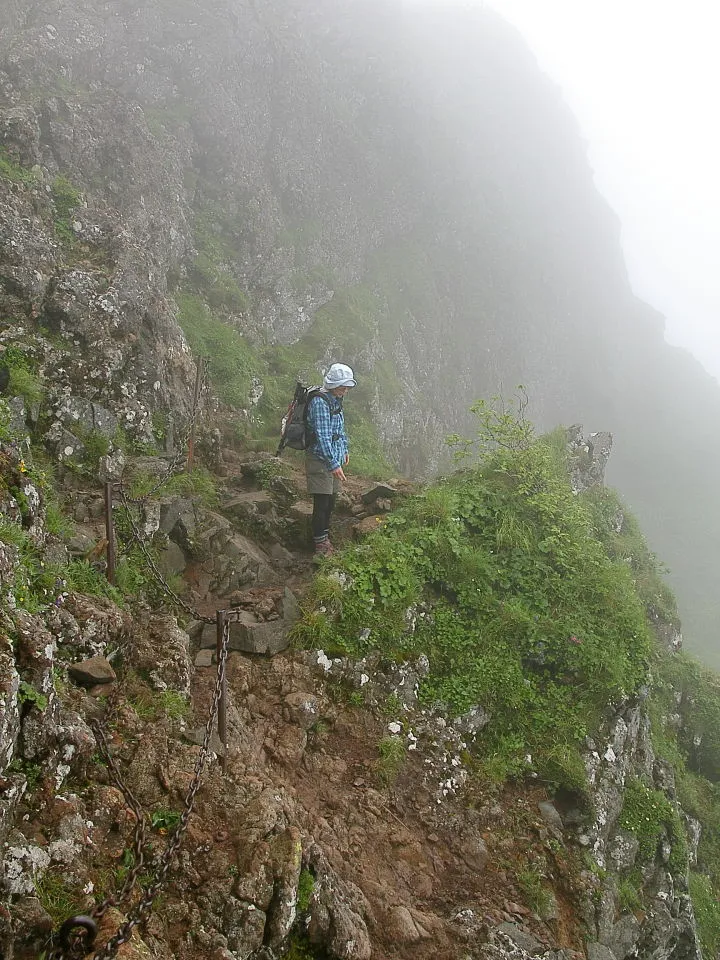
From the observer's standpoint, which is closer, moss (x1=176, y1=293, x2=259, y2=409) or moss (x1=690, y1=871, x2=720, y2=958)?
moss (x1=690, y1=871, x2=720, y2=958)

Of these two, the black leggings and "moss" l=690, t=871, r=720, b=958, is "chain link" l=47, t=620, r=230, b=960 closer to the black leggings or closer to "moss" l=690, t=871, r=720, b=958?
the black leggings

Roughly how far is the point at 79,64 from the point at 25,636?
64.7ft

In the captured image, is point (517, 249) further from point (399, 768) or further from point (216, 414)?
point (399, 768)

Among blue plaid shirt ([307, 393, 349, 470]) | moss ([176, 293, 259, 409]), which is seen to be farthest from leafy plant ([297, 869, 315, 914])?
moss ([176, 293, 259, 409])

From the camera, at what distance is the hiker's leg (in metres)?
→ 8.64

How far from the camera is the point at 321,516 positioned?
870cm

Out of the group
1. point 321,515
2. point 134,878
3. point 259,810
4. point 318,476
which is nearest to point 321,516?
point 321,515

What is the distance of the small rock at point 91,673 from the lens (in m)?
4.86

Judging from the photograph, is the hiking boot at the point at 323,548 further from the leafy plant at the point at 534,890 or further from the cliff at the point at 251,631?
the leafy plant at the point at 534,890

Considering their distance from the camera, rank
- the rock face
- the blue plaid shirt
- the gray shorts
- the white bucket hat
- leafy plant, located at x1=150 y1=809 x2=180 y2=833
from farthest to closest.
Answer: the rock face < the gray shorts < the blue plaid shirt < the white bucket hat < leafy plant, located at x1=150 y1=809 x2=180 y2=833

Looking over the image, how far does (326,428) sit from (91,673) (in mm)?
4618

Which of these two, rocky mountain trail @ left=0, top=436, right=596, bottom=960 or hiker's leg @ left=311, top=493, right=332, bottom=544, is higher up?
hiker's leg @ left=311, top=493, right=332, bottom=544

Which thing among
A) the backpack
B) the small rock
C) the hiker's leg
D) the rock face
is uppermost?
the rock face

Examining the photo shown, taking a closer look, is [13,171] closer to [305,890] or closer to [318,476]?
[318,476]
